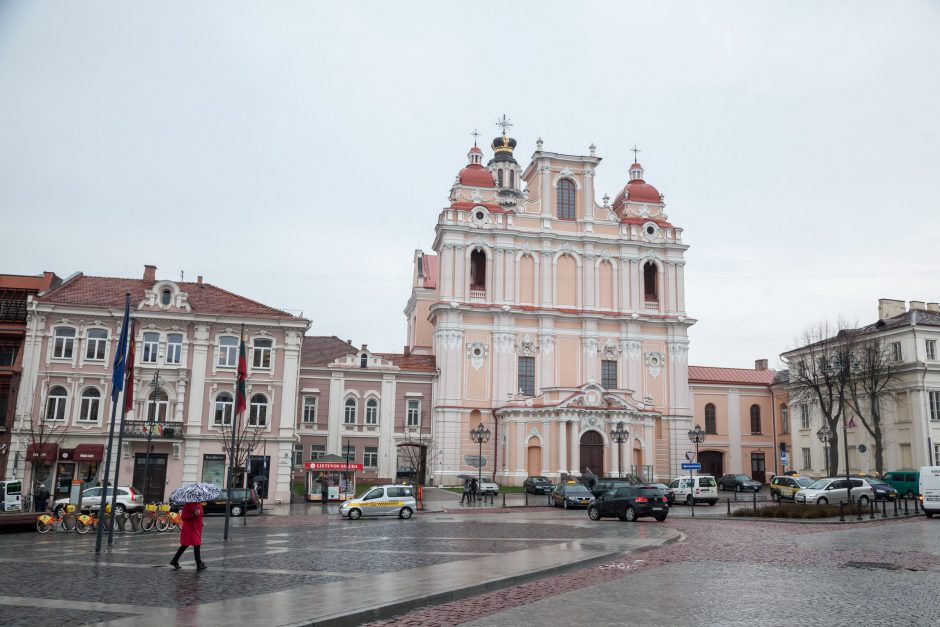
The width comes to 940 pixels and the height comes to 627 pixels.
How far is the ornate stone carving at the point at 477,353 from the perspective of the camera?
64.7 meters

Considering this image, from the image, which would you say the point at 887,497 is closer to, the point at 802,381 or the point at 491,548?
the point at 802,381

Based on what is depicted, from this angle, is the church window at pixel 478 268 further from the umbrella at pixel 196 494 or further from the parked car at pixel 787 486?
the umbrella at pixel 196 494

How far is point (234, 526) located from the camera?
103ft

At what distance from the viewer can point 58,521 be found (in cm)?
2959

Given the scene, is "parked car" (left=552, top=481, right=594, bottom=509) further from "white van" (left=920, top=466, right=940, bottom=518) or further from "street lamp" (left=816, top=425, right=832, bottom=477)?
"street lamp" (left=816, top=425, right=832, bottom=477)

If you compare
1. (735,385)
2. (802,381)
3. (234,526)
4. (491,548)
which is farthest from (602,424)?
(491,548)

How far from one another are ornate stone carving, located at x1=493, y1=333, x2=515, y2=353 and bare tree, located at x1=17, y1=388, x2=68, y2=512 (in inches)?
1260

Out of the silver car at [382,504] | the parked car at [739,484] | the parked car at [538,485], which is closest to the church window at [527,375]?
the parked car at [538,485]

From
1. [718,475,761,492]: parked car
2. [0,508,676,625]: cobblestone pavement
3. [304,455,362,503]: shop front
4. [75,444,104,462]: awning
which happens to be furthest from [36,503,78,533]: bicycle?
[718,475,761,492]: parked car

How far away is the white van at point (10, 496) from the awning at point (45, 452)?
166 inches

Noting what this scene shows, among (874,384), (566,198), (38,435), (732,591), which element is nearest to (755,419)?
(874,384)

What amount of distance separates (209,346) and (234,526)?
18731 millimetres

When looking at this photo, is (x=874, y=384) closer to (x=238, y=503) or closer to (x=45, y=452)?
(x=238, y=503)

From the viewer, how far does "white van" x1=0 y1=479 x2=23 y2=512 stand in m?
38.0
